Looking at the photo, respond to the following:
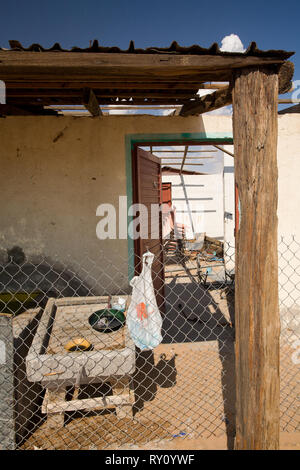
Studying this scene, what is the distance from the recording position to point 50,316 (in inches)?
127

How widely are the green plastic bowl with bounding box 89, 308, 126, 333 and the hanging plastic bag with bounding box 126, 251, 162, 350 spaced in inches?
13.7

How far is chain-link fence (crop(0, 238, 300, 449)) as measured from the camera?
246 cm

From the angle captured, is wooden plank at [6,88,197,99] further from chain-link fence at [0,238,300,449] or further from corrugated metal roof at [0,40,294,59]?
chain-link fence at [0,238,300,449]

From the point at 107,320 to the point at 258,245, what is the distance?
1.98m

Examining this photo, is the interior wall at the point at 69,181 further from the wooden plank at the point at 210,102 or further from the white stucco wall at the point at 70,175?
A: the wooden plank at the point at 210,102

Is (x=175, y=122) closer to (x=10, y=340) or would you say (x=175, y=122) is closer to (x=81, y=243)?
(x=81, y=243)

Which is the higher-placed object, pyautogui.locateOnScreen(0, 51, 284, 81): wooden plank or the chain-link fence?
pyautogui.locateOnScreen(0, 51, 284, 81): wooden plank

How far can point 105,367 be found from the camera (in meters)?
2.48

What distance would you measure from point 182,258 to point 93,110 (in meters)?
6.75

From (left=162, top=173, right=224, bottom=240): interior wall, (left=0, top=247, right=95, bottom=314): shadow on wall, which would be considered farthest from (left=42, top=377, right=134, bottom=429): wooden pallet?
(left=162, top=173, right=224, bottom=240): interior wall

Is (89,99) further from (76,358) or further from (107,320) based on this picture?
(76,358)

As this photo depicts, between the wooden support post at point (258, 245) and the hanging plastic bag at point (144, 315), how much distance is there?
4.00ft

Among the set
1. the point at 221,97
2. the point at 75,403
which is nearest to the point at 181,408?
the point at 75,403

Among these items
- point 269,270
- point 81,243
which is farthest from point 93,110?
point 269,270
